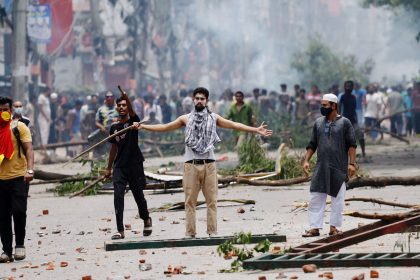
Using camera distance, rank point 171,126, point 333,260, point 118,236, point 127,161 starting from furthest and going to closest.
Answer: point 127,161
point 118,236
point 171,126
point 333,260

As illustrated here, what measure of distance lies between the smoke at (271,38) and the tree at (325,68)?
Answer: 51.1 ft

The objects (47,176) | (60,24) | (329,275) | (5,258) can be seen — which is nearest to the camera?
(329,275)

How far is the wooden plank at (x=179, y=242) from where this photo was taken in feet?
38.6

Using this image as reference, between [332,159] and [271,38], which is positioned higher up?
[271,38]

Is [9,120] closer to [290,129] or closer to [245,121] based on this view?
[245,121]

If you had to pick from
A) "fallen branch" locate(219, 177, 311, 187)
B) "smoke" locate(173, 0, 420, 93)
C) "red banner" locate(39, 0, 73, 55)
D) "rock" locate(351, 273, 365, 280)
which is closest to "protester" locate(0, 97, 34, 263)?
"rock" locate(351, 273, 365, 280)

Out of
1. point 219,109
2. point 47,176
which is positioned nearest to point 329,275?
point 47,176

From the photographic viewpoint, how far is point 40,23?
39.1m

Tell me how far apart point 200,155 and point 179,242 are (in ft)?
3.24

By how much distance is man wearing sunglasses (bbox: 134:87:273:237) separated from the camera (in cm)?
1233

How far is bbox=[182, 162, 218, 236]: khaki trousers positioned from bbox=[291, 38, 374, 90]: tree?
4409 cm

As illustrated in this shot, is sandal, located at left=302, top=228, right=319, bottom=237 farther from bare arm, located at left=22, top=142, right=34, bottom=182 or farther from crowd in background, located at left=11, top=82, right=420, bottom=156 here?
crowd in background, located at left=11, top=82, right=420, bottom=156

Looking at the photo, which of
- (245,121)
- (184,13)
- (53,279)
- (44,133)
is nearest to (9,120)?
(53,279)

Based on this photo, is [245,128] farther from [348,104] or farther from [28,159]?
[348,104]
